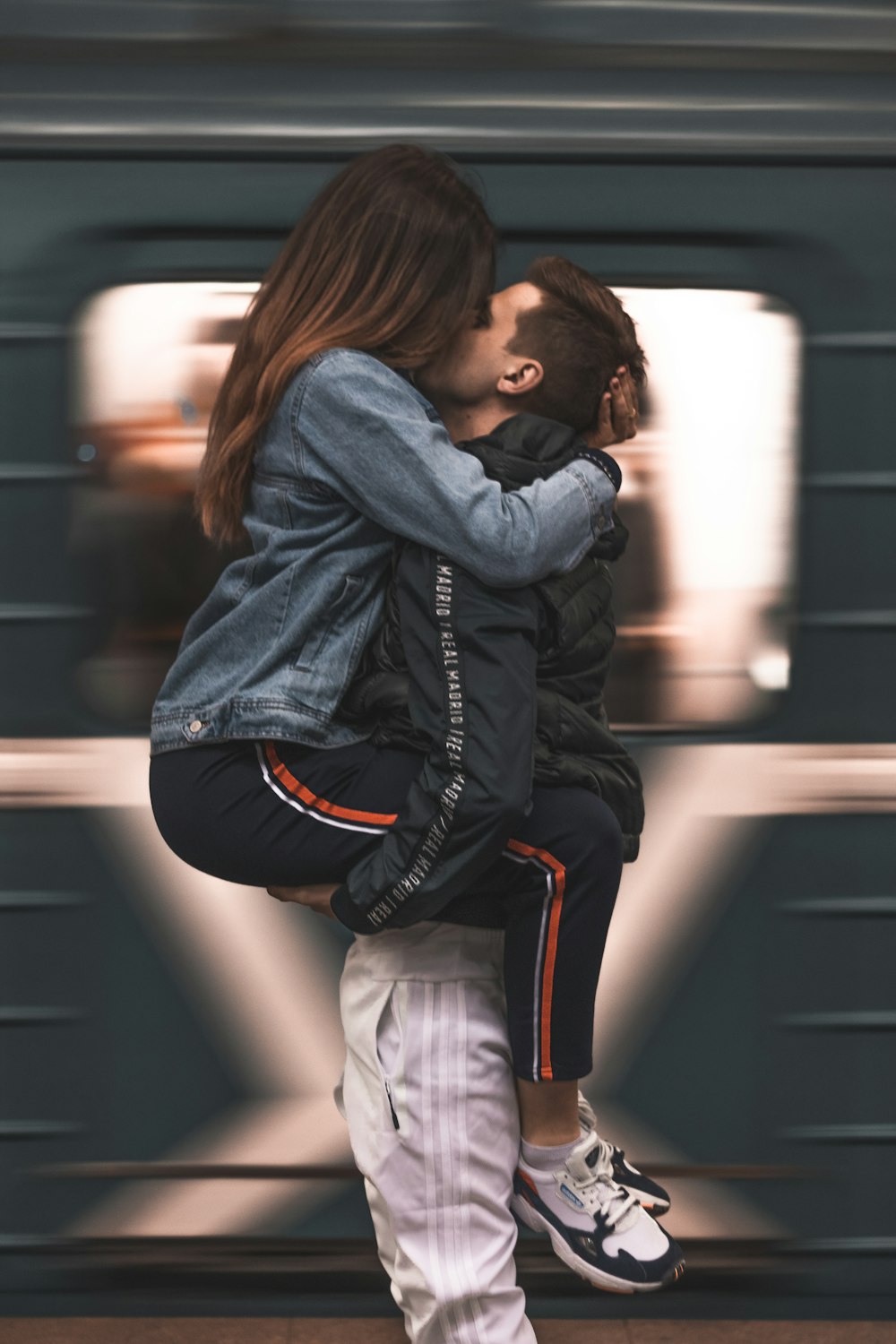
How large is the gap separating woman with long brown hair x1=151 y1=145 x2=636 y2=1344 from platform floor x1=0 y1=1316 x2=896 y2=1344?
1.08 meters

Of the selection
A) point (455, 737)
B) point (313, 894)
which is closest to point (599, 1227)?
point (313, 894)

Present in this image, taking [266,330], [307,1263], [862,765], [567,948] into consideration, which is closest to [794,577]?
[862,765]

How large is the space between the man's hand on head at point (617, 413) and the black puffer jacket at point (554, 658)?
0.20ft

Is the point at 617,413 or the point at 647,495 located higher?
the point at 617,413

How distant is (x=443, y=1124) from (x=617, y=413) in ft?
3.09

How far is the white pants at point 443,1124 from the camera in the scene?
188 centimetres

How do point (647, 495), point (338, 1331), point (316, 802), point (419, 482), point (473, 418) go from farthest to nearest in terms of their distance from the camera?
point (338, 1331)
point (647, 495)
point (473, 418)
point (316, 802)
point (419, 482)

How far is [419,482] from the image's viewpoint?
168cm

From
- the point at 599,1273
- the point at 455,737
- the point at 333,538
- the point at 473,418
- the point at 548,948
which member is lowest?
the point at 599,1273

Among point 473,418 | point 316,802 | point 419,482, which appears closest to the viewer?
point 419,482

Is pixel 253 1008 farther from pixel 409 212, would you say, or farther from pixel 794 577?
pixel 409 212

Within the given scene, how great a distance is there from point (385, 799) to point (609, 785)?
11.6 inches

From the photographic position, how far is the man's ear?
1.84 meters

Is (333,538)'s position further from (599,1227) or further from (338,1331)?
(338,1331)
